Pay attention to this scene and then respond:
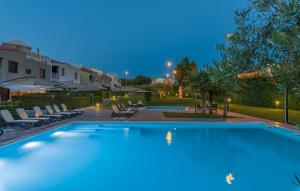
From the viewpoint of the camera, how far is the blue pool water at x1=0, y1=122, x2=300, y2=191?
687 centimetres

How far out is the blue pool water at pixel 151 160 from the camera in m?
6.87

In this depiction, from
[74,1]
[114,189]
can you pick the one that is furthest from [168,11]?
[114,189]

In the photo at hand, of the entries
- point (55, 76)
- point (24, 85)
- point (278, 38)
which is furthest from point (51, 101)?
point (278, 38)

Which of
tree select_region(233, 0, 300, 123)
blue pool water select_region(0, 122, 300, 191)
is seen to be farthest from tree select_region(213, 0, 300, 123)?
blue pool water select_region(0, 122, 300, 191)

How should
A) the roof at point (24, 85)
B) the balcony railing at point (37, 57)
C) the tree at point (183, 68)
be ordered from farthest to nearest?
the tree at point (183, 68), the balcony railing at point (37, 57), the roof at point (24, 85)

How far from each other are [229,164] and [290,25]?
7245 mm

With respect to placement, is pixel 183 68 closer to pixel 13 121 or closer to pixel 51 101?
pixel 51 101

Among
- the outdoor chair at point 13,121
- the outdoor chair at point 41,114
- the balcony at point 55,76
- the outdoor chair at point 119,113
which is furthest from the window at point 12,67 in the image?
the outdoor chair at point 13,121

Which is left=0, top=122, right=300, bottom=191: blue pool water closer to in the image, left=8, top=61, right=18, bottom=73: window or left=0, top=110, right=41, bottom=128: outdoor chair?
left=0, top=110, right=41, bottom=128: outdoor chair

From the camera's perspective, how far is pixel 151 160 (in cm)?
909

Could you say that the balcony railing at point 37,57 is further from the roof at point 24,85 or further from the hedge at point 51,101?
the roof at point 24,85

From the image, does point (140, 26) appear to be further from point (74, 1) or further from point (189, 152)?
point (189, 152)

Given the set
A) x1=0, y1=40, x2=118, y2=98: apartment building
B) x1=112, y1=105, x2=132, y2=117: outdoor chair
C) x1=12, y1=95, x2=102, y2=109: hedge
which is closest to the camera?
x1=0, y1=40, x2=118, y2=98: apartment building

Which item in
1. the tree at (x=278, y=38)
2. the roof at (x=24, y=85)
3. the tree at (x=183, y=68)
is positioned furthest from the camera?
the tree at (x=183, y=68)
